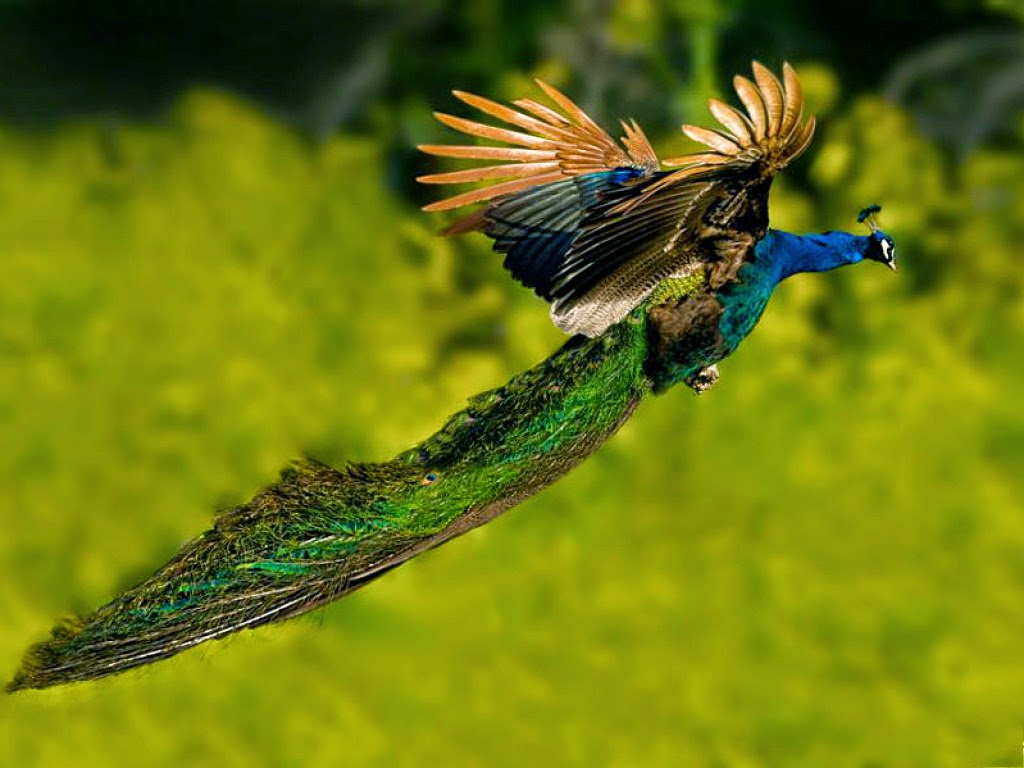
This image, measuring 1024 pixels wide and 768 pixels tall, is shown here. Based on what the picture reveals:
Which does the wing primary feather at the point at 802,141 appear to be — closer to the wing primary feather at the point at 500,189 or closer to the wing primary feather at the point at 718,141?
the wing primary feather at the point at 718,141

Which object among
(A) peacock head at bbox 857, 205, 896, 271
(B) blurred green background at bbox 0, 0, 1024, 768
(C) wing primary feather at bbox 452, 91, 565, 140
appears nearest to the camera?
(C) wing primary feather at bbox 452, 91, 565, 140

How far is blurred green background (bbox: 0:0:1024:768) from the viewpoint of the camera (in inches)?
95.3

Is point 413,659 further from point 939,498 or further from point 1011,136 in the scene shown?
point 1011,136

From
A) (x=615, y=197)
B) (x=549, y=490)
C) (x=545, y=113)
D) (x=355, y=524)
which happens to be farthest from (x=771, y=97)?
(x=549, y=490)

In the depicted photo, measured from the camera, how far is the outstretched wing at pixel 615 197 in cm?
101

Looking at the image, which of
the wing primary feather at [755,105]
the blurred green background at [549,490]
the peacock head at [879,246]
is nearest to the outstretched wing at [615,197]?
the wing primary feather at [755,105]

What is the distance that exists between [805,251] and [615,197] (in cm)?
18

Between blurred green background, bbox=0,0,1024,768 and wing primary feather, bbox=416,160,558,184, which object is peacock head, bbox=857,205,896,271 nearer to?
wing primary feather, bbox=416,160,558,184

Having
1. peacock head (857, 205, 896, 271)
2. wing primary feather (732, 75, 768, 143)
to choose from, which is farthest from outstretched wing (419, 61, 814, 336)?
peacock head (857, 205, 896, 271)

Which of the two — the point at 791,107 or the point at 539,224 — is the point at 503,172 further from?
the point at 791,107

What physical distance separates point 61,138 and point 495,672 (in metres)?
1.17

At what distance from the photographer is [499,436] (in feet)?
3.77

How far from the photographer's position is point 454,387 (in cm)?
238

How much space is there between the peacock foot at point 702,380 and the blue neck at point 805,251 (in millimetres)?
79
